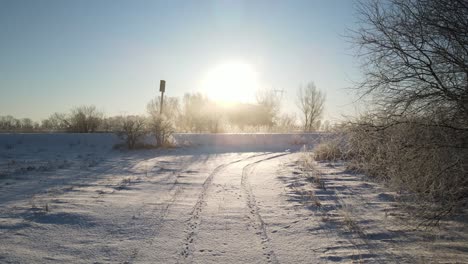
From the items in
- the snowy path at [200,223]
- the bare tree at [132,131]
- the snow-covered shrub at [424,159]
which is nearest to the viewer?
the snow-covered shrub at [424,159]

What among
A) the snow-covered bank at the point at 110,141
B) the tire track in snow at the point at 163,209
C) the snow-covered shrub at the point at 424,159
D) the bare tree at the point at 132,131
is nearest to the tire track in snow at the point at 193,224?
the tire track in snow at the point at 163,209

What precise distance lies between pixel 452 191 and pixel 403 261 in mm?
1085

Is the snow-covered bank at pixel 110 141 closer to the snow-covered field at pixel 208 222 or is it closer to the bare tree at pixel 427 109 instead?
the snow-covered field at pixel 208 222

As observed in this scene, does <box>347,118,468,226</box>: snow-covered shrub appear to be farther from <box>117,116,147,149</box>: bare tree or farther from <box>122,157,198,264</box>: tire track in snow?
<box>117,116,147,149</box>: bare tree

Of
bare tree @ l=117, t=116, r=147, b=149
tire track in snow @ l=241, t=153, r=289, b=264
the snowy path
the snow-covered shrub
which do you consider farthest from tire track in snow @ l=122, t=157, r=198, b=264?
bare tree @ l=117, t=116, r=147, b=149

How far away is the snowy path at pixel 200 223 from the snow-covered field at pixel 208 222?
0.05 feet

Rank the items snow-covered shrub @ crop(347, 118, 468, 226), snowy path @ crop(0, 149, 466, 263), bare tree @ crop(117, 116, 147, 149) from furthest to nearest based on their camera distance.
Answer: bare tree @ crop(117, 116, 147, 149)
snowy path @ crop(0, 149, 466, 263)
snow-covered shrub @ crop(347, 118, 468, 226)

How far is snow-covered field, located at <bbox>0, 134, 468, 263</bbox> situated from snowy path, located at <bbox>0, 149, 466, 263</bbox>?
16 millimetres

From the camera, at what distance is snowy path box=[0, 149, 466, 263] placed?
156 inches

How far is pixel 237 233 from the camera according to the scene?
4.76 metres

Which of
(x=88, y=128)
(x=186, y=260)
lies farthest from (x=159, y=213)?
(x=88, y=128)

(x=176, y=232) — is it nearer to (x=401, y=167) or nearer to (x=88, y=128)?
(x=401, y=167)

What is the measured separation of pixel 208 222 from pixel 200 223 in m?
0.14

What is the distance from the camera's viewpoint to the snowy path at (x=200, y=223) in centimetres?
397
